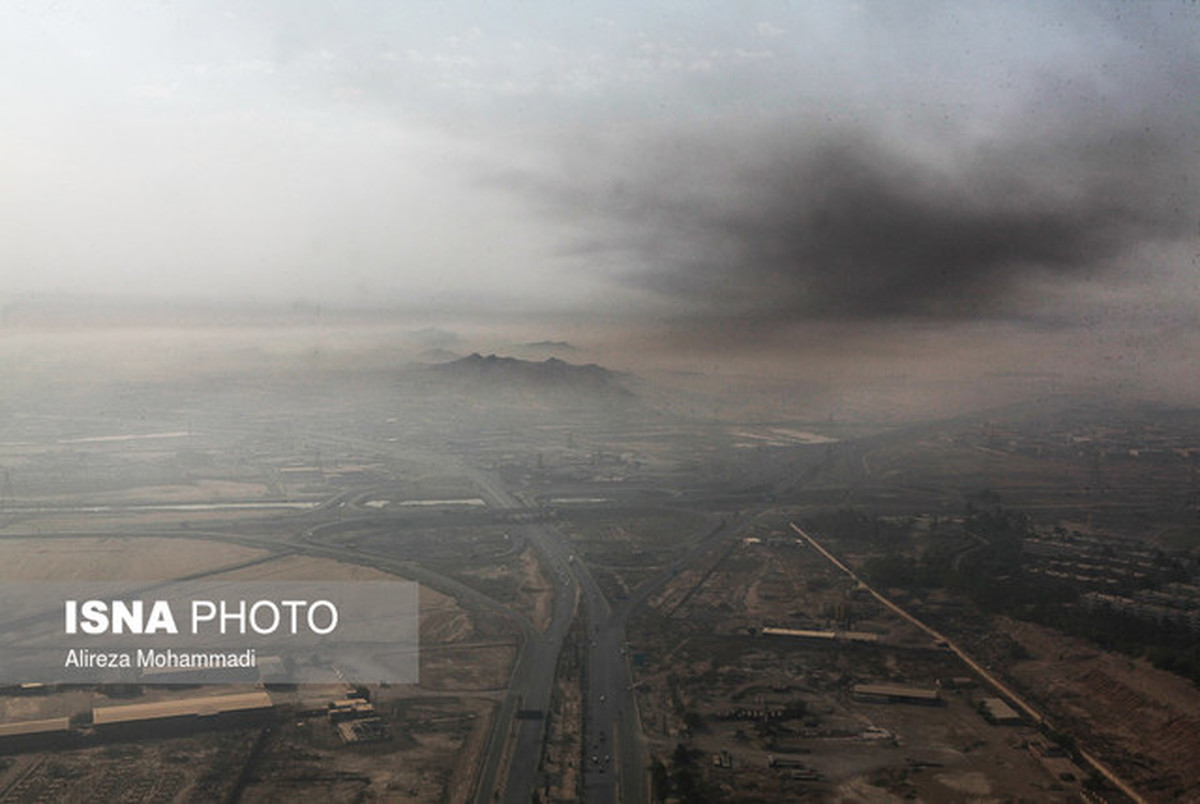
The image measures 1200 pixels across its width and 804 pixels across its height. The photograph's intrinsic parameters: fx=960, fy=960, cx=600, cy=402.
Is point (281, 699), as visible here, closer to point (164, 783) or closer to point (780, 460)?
point (164, 783)

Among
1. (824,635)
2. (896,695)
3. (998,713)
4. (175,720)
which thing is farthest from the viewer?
(824,635)

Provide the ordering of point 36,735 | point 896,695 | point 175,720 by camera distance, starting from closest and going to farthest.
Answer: point 36,735
point 175,720
point 896,695

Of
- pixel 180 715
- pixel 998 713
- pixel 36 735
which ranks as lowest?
pixel 998 713

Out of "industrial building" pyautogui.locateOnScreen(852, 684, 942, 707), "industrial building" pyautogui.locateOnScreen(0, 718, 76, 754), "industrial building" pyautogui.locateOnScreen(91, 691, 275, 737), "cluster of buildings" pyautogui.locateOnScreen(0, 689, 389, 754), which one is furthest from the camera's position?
"industrial building" pyautogui.locateOnScreen(852, 684, 942, 707)

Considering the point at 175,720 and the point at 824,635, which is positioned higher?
the point at 824,635

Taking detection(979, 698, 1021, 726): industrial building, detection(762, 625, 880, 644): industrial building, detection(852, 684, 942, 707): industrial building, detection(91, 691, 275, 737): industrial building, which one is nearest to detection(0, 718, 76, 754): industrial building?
detection(91, 691, 275, 737): industrial building

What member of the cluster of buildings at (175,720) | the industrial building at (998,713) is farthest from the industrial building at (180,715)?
the industrial building at (998,713)

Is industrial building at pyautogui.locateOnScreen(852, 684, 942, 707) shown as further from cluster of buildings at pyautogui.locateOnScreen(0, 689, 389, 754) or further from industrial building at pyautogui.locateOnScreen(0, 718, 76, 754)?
industrial building at pyautogui.locateOnScreen(0, 718, 76, 754)

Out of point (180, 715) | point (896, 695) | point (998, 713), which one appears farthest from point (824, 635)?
point (180, 715)

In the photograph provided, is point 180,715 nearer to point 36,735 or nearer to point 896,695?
point 36,735

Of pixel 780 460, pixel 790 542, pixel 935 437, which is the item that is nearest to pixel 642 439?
pixel 780 460

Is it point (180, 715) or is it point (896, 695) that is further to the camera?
point (896, 695)
